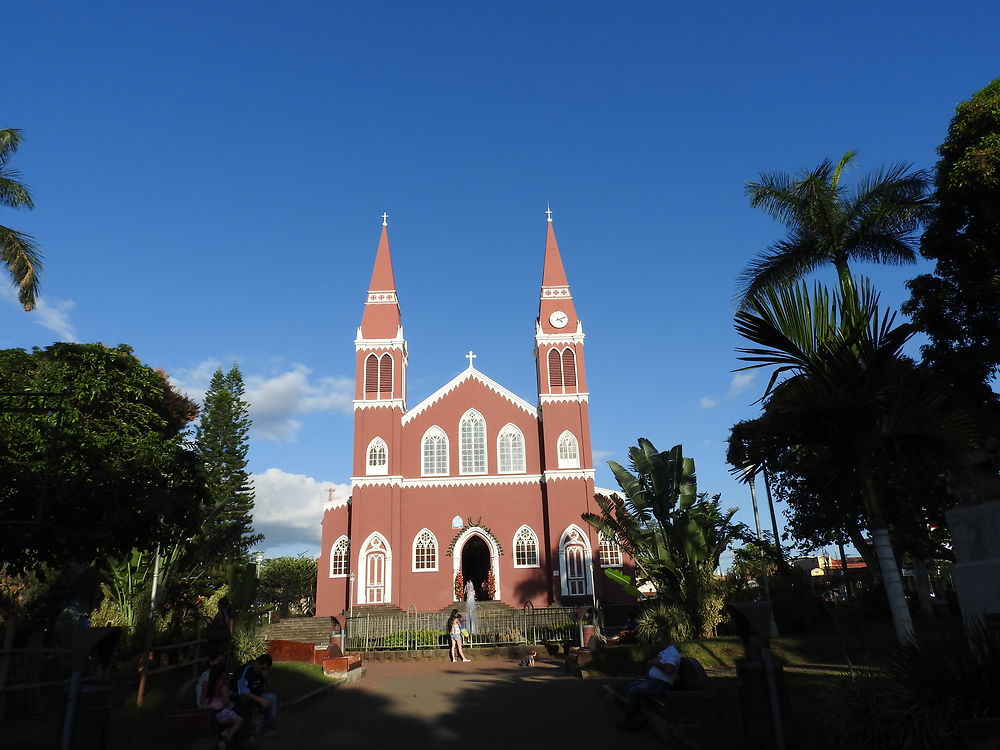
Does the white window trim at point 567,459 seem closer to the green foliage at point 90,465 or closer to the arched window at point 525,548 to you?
the arched window at point 525,548

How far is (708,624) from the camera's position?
49.9 ft

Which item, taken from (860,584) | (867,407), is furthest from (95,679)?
(860,584)

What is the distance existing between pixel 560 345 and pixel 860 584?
14.9 metres

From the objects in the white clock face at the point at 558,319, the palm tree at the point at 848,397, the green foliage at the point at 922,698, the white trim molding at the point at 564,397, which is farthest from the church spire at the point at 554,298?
the green foliage at the point at 922,698

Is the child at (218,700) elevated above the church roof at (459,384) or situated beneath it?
situated beneath

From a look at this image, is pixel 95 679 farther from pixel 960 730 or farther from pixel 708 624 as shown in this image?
pixel 708 624

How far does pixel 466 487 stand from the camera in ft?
97.6

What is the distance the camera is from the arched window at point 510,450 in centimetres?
3019

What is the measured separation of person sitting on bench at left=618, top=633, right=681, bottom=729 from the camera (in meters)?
7.67

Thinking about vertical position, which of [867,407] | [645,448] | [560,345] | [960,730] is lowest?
[960,730]

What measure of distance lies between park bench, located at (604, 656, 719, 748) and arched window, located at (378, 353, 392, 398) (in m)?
24.2

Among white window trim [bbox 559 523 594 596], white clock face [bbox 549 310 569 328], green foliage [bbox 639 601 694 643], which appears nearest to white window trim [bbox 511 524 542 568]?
white window trim [bbox 559 523 594 596]

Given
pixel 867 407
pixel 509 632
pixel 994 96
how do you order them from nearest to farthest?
pixel 867 407 < pixel 994 96 < pixel 509 632

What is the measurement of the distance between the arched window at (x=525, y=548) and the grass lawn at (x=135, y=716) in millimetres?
15336
